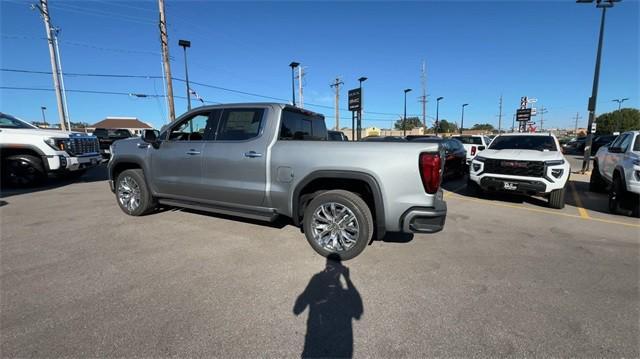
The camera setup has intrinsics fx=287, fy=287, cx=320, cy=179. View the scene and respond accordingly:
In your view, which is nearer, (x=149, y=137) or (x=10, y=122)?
(x=149, y=137)

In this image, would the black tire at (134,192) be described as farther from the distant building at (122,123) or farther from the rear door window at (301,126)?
the distant building at (122,123)

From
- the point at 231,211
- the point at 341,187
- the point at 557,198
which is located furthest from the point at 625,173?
the point at 231,211

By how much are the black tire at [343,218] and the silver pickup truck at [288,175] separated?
0.04ft

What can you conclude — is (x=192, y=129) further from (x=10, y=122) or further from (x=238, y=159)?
(x=10, y=122)

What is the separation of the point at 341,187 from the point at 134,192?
3.79 metres

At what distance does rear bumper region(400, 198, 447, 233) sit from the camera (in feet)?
10.0

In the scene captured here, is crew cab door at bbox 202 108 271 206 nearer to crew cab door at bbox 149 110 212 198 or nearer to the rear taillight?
crew cab door at bbox 149 110 212 198

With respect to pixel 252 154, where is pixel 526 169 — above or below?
below

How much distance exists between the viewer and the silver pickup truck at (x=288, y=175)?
3096 mm

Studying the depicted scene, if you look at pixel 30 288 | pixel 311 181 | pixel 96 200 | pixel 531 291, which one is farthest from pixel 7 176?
pixel 531 291

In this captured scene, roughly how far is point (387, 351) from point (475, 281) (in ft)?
4.86

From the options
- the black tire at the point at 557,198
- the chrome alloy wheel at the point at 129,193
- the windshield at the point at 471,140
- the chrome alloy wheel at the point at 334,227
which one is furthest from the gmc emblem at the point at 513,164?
the windshield at the point at 471,140

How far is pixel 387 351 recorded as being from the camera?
2012 millimetres

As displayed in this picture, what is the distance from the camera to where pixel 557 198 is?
5.94 metres
